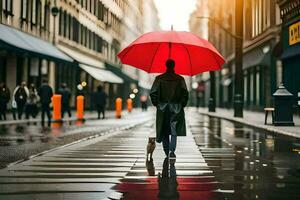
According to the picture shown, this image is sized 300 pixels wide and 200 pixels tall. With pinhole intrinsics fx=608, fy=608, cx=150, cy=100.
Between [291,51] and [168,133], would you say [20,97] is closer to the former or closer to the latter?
[291,51]

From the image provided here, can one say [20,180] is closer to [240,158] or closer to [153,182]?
[153,182]

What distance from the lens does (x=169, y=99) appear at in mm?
10352

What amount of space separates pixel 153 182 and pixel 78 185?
39.5 inches

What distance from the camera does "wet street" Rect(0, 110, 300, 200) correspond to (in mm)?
6980

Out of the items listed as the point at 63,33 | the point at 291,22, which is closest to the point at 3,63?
the point at 63,33

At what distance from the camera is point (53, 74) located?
42.2m

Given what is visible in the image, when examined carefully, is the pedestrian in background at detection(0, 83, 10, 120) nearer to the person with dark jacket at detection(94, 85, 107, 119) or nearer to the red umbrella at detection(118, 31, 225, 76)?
the person with dark jacket at detection(94, 85, 107, 119)

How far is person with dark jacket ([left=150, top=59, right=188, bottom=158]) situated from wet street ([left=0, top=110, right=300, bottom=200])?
59 cm

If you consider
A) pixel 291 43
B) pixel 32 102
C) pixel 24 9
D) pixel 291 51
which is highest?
pixel 24 9

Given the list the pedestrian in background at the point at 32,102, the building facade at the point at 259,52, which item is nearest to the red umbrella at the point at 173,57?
the pedestrian in background at the point at 32,102

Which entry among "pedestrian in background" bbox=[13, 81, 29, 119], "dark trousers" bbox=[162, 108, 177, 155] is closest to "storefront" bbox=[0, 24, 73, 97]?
"pedestrian in background" bbox=[13, 81, 29, 119]

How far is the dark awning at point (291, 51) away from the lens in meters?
31.1

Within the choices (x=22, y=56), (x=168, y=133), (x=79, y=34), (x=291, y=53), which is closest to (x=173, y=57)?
(x=168, y=133)

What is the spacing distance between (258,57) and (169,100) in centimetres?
3443
